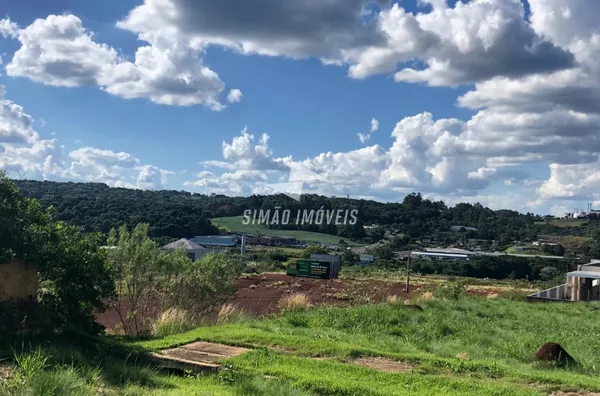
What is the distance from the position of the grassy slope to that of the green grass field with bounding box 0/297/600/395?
18 millimetres

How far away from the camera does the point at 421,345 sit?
1119cm

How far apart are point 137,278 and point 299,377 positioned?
29.4ft

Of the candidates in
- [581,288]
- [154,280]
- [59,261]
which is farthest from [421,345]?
[581,288]

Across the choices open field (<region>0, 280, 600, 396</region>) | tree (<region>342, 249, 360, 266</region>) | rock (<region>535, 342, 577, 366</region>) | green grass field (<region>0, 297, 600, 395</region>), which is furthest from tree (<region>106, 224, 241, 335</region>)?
tree (<region>342, 249, 360, 266</region>)

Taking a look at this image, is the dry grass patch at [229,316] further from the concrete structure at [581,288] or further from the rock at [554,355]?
the concrete structure at [581,288]

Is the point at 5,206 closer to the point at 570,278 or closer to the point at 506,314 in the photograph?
the point at 506,314

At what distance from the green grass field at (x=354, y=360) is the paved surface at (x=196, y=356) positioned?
0.24 metres

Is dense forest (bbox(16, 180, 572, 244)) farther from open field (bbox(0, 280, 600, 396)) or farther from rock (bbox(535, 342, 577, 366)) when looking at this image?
rock (bbox(535, 342, 577, 366))

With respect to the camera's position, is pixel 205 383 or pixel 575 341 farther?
pixel 575 341

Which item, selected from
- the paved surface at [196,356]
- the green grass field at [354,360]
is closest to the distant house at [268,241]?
the green grass field at [354,360]

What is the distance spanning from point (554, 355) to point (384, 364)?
126 inches

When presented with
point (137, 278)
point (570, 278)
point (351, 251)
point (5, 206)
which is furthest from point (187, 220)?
point (5, 206)

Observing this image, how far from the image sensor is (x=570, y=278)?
34.7 meters

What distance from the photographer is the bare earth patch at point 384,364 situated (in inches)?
325
